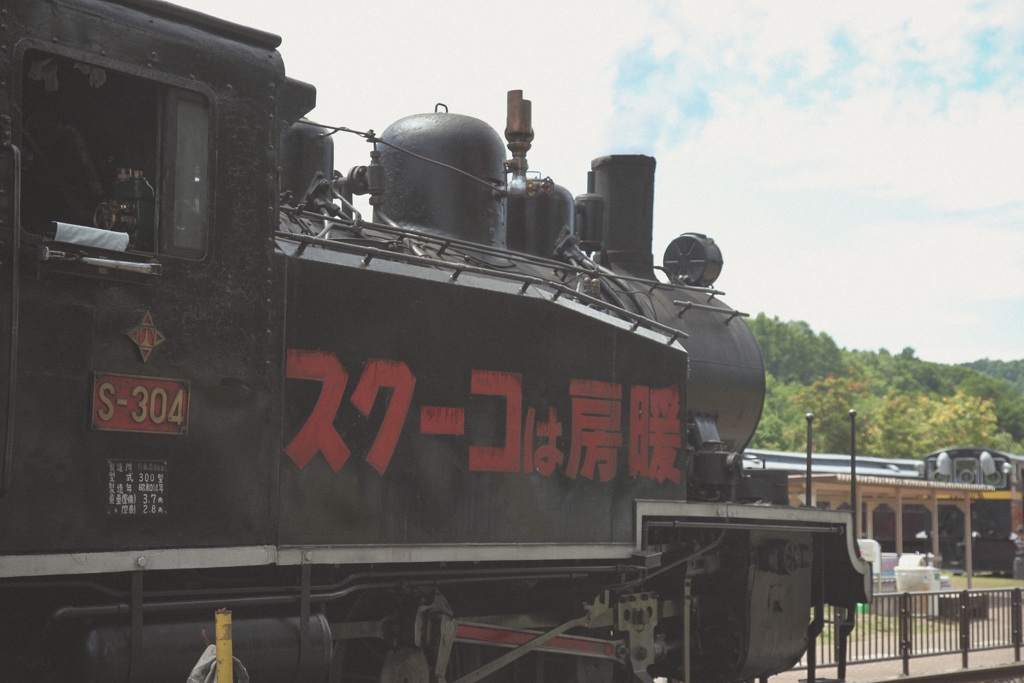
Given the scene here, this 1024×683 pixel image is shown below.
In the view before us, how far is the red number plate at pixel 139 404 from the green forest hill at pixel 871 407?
39075 mm

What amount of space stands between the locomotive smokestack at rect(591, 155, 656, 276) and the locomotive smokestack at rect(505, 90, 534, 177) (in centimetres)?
229

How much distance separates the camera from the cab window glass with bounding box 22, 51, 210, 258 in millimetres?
4277

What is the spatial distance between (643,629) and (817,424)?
47238 millimetres

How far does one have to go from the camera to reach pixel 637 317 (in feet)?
22.1

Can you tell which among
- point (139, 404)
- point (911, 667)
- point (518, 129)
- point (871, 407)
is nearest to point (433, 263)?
point (139, 404)

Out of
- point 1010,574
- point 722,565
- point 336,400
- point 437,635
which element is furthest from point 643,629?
point 1010,574

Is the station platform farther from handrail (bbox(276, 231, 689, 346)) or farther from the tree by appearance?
the tree

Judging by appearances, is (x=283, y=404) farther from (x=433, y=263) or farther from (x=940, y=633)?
(x=940, y=633)

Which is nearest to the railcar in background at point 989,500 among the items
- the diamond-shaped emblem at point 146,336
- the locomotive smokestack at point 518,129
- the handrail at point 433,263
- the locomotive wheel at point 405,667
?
the locomotive smokestack at point 518,129

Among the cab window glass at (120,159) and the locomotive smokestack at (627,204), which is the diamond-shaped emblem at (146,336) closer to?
the cab window glass at (120,159)

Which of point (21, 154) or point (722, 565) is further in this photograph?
point (722, 565)

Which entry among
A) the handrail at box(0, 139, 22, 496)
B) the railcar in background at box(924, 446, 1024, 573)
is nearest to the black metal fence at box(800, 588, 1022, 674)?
the handrail at box(0, 139, 22, 496)

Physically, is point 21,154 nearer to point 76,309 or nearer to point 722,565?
point 76,309

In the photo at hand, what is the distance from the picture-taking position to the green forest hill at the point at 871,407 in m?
52.0
